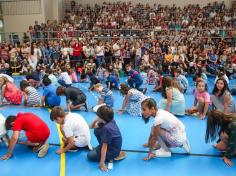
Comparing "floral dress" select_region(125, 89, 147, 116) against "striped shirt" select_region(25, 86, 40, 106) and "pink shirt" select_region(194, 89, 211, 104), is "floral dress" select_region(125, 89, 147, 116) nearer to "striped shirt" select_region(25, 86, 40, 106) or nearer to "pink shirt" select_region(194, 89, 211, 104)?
"pink shirt" select_region(194, 89, 211, 104)

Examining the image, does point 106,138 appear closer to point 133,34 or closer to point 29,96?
point 29,96

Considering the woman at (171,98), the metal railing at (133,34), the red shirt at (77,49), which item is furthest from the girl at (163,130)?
the metal railing at (133,34)

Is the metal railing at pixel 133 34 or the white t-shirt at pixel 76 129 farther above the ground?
the metal railing at pixel 133 34

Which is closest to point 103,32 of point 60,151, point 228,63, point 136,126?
point 228,63

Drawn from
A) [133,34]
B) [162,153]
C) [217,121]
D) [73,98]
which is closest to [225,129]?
[217,121]

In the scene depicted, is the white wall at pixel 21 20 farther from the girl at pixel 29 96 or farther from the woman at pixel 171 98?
the woman at pixel 171 98

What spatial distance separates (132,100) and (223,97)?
206 cm

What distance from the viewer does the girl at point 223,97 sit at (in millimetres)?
6145

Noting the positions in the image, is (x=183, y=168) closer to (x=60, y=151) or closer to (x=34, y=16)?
(x=60, y=151)

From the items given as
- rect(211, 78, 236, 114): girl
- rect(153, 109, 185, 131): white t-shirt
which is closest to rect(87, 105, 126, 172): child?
rect(153, 109, 185, 131): white t-shirt

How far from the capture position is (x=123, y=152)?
16.6 feet

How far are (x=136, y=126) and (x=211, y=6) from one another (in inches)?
625

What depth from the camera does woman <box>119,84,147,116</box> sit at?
23.2ft

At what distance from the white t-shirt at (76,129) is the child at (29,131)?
1.84 feet
